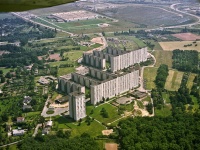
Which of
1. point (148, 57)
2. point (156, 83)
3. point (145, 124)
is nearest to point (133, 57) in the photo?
point (148, 57)

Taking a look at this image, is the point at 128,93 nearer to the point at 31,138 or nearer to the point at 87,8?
the point at 31,138

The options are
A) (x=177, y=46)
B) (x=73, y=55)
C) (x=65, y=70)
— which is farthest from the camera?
(x=177, y=46)

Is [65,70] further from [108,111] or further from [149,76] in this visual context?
[108,111]

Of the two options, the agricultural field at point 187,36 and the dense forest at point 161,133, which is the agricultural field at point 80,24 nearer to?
the agricultural field at point 187,36

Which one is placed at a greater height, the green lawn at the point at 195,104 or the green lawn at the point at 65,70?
the green lawn at the point at 65,70

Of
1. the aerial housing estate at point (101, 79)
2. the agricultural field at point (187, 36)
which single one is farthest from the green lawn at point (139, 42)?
the agricultural field at point (187, 36)

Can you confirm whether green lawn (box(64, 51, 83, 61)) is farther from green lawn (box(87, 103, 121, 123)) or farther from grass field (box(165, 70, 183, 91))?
green lawn (box(87, 103, 121, 123))

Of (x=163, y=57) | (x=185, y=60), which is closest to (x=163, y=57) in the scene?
(x=163, y=57)
